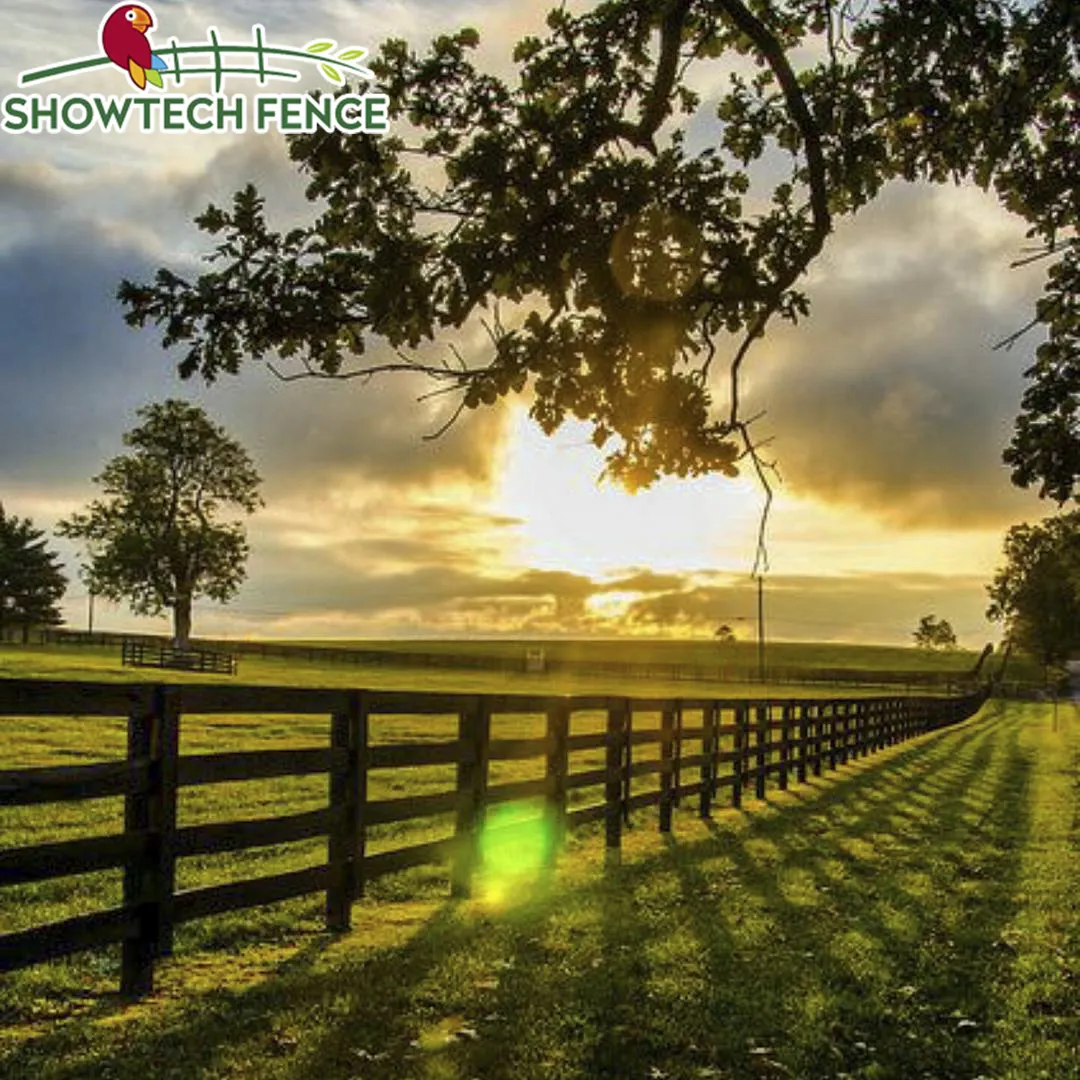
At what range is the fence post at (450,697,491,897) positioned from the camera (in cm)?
995

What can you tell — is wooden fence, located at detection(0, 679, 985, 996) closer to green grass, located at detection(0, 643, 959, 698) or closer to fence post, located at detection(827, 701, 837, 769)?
fence post, located at detection(827, 701, 837, 769)

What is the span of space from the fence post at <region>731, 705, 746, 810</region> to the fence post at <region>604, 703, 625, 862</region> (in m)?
4.66

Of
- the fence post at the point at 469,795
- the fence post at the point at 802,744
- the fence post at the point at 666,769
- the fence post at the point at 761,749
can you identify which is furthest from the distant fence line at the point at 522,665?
the fence post at the point at 469,795

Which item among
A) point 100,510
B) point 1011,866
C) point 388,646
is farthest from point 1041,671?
point 1011,866

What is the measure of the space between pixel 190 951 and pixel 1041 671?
17217cm

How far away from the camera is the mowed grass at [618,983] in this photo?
5.91 metres

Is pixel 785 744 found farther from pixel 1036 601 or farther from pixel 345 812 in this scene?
pixel 1036 601

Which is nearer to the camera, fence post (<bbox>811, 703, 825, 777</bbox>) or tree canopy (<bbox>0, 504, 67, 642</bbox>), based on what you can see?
fence post (<bbox>811, 703, 825, 777</bbox>)

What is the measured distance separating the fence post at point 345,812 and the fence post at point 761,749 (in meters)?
11.9

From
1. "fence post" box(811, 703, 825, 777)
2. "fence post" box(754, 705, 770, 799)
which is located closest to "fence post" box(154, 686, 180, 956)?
"fence post" box(754, 705, 770, 799)

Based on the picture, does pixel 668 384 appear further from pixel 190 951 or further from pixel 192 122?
pixel 192 122

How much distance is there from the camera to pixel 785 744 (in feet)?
69.7

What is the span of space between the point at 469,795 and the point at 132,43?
28.8 ft

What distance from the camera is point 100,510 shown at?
8262cm
